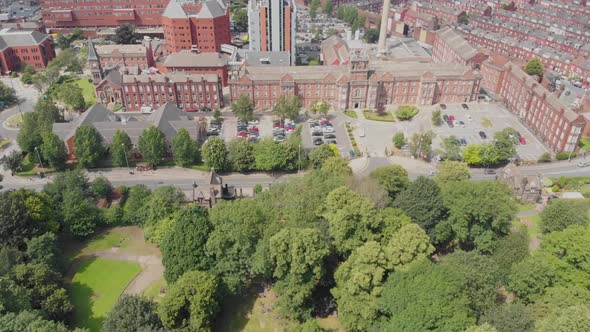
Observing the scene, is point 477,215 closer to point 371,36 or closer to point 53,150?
point 53,150

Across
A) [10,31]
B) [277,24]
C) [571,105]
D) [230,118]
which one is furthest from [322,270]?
[10,31]

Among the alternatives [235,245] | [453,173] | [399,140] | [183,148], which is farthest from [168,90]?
[453,173]

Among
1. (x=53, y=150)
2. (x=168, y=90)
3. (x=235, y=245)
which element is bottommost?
(x=53, y=150)

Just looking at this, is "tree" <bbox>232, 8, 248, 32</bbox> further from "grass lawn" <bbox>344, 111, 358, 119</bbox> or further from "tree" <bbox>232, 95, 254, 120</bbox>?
"grass lawn" <bbox>344, 111, 358, 119</bbox>

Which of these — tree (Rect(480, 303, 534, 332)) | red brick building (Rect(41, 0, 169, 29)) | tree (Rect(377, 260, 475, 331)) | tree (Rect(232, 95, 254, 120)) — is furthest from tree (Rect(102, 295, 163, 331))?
red brick building (Rect(41, 0, 169, 29))

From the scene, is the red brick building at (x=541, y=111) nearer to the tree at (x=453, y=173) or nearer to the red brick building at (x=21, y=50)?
the tree at (x=453, y=173)
